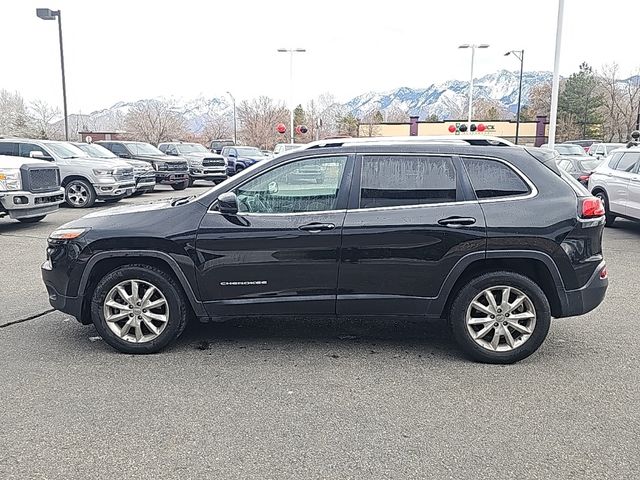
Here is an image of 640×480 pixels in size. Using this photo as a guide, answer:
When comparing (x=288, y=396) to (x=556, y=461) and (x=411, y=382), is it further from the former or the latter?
(x=556, y=461)

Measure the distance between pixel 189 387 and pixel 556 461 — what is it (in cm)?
243

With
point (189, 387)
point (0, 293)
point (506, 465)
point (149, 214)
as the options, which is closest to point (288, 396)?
point (189, 387)

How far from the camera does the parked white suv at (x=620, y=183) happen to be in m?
10.8

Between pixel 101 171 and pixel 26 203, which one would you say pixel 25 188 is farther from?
pixel 101 171

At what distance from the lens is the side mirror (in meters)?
4.46

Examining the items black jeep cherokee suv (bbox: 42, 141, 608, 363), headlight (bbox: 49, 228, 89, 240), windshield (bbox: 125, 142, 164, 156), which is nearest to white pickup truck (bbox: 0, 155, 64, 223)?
headlight (bbox: 49, 228, 89, 240)

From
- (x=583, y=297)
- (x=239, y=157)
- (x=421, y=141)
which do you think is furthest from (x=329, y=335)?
(x=239, y=157)

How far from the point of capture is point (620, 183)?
11.2 m

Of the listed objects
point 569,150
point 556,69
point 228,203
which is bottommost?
point 228,203

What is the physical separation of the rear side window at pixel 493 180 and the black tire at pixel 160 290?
8.36 ft

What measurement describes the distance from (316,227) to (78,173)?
12.5 metres

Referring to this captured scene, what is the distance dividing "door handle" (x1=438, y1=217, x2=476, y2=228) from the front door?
79 centimetres

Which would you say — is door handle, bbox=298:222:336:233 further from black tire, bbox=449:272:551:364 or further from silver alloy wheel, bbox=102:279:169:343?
silver alloy wheel, bbox=102:279:169:343

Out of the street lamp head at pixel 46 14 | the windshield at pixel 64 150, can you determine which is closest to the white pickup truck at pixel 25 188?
the windshield at pixel 64 150
